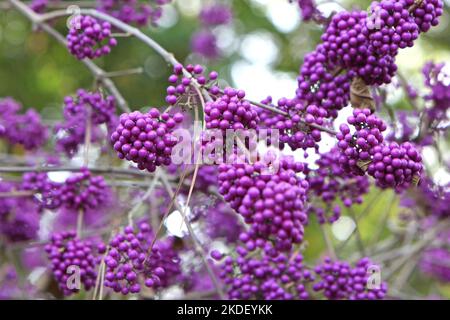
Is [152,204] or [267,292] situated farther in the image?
[152,204]

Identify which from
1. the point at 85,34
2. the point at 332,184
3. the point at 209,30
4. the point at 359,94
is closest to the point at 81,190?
the point at 85,34

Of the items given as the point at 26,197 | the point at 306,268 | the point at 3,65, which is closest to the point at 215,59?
the point at 3,65

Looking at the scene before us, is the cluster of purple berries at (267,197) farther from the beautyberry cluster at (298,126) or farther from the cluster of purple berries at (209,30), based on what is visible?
the cluster of purple berries at (209,30)

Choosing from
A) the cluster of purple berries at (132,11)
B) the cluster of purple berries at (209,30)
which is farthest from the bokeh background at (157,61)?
the cluster of purple berries at (132,11)

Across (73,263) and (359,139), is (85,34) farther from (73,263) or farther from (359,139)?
(359,139)

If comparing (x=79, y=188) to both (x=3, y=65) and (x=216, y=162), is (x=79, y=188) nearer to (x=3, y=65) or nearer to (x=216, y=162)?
(x=216, y=162)

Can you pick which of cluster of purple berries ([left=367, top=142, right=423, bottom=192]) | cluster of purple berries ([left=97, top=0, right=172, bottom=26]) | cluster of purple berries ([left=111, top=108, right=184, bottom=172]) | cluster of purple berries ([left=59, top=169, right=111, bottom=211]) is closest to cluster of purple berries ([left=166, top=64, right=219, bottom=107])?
cluster of purple berries ([left=111, top=108, right=184, bottom=172])
